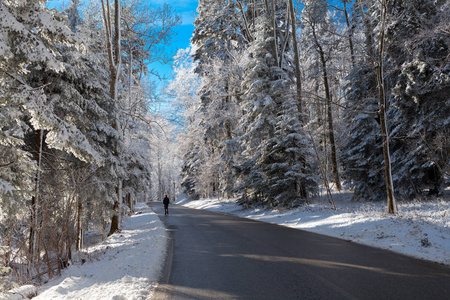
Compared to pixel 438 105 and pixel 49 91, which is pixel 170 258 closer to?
pixel 49 91

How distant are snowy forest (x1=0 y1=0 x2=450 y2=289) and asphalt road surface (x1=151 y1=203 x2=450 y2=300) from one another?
307cm

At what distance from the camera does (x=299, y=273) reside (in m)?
5.24

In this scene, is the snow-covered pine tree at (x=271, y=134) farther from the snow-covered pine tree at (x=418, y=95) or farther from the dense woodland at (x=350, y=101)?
the snow-covered pine tree at (x=418, y=95)

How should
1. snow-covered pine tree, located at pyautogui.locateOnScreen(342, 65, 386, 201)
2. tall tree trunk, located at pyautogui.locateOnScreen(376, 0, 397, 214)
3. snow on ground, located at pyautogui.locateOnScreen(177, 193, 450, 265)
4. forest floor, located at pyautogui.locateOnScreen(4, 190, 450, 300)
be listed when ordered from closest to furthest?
forest floor, located at pyautogui.locateOnScreen(4, 190, 450, 300)
snow on ground, located at pyautogui.locateOnScreen(177, 193, 450, 265)
tall tree trunk, located at pyautogui.locateOnScreen(376, 0, 397, 214)
snow-covered pine tree, located at pyautogui.locateOnScreen(342, 65, 386, 201)

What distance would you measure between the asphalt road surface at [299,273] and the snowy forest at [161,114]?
10.1 feet

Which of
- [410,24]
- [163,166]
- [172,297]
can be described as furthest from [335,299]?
[163,166]

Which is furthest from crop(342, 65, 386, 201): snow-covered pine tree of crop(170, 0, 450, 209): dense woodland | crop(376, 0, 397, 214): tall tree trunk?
crop(376, 0, 397, 214): tall tree trunk

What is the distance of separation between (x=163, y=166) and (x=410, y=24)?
192ft

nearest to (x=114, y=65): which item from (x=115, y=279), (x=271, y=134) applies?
(x=115, y=279)

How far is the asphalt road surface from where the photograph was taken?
4277 mm

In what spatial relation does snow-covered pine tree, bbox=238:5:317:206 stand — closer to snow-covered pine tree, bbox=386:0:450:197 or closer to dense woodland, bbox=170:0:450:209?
dense woodland, bbox=170:0:450:209

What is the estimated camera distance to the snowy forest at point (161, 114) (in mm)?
5387

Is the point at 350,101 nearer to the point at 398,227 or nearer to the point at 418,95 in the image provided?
the point at 418,95

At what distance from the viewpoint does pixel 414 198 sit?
1309cm
